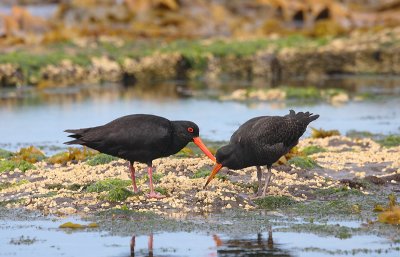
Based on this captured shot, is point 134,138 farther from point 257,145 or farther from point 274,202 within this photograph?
point 274,202

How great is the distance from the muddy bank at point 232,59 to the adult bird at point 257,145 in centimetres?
1744

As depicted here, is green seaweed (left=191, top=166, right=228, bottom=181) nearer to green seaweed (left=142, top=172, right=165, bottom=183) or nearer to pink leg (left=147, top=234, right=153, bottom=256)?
green seaweed (left=142, top=172, right=165, bottom=183)

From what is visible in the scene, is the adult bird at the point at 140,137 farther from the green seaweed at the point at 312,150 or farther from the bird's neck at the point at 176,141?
the green seaweed at the point at 312,150

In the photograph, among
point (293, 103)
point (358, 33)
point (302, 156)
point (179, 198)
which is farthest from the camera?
point (358, 33)

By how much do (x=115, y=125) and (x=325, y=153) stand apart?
172 inches

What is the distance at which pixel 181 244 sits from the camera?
9.06 m

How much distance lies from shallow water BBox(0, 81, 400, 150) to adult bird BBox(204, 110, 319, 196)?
233 inches

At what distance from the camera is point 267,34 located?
34.6m

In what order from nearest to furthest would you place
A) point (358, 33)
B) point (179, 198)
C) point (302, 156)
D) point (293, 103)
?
point (179, 198) → point (302, 156) → point (293, 103) → point (358, 33)

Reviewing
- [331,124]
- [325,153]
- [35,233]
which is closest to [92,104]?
[331,124]

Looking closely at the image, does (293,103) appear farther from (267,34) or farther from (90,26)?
(90,26)

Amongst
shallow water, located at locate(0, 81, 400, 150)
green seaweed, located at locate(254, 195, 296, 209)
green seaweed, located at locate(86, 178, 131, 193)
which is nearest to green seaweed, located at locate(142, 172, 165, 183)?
green seaweed, located at locate(86, 178, 131, 193)

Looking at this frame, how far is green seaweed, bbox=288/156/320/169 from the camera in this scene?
41.6 ft

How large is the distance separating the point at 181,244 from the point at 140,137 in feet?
6.90
